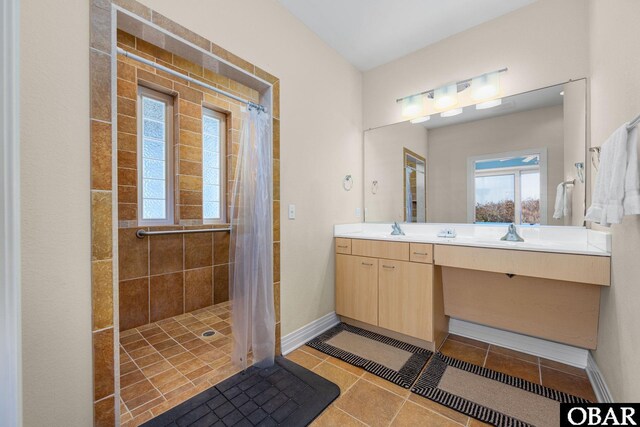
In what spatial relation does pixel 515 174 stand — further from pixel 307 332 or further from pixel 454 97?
pixel 307 332

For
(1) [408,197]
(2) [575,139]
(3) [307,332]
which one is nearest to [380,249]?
(1) [408,197]

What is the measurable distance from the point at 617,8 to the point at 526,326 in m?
1.94

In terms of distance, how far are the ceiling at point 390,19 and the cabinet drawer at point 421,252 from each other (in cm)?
184

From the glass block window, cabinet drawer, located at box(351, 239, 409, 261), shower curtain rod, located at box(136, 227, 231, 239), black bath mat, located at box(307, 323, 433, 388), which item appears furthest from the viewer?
the glass block window

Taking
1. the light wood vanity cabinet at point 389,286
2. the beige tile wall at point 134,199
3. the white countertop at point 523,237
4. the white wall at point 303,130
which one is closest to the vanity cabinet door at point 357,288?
the light wood vanity cabinet at point 389,286

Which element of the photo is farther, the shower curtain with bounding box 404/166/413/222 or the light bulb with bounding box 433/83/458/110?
the shower curtain with bounding box 404/166/413/222

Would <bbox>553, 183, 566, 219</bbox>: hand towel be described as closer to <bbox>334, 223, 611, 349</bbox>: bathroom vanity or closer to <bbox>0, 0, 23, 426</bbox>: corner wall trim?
<bbox>334, 223, 611, 349</bbox>: bathroom vanity

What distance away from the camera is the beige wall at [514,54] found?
185 cm

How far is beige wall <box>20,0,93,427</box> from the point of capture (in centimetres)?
102

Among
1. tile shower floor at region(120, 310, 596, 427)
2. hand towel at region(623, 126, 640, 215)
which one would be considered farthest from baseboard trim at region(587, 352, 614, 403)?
hand towel at region(623, 126, 640, 215)

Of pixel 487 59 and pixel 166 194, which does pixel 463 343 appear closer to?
pixel 487 59

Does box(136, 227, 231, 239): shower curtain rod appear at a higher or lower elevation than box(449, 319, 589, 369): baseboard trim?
higher

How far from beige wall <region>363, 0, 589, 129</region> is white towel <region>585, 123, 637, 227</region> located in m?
1.11

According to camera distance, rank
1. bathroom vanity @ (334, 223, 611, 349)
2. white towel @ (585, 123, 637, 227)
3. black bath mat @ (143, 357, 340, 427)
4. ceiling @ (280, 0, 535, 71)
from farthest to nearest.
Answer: ceiling @ (280, 0, 535, 71)
bathroom vanity @ (334, 223, 611, 349)
black bath mat @ (143, 357, 340, 427)
white towel @ (585, 123, 637, 227)
